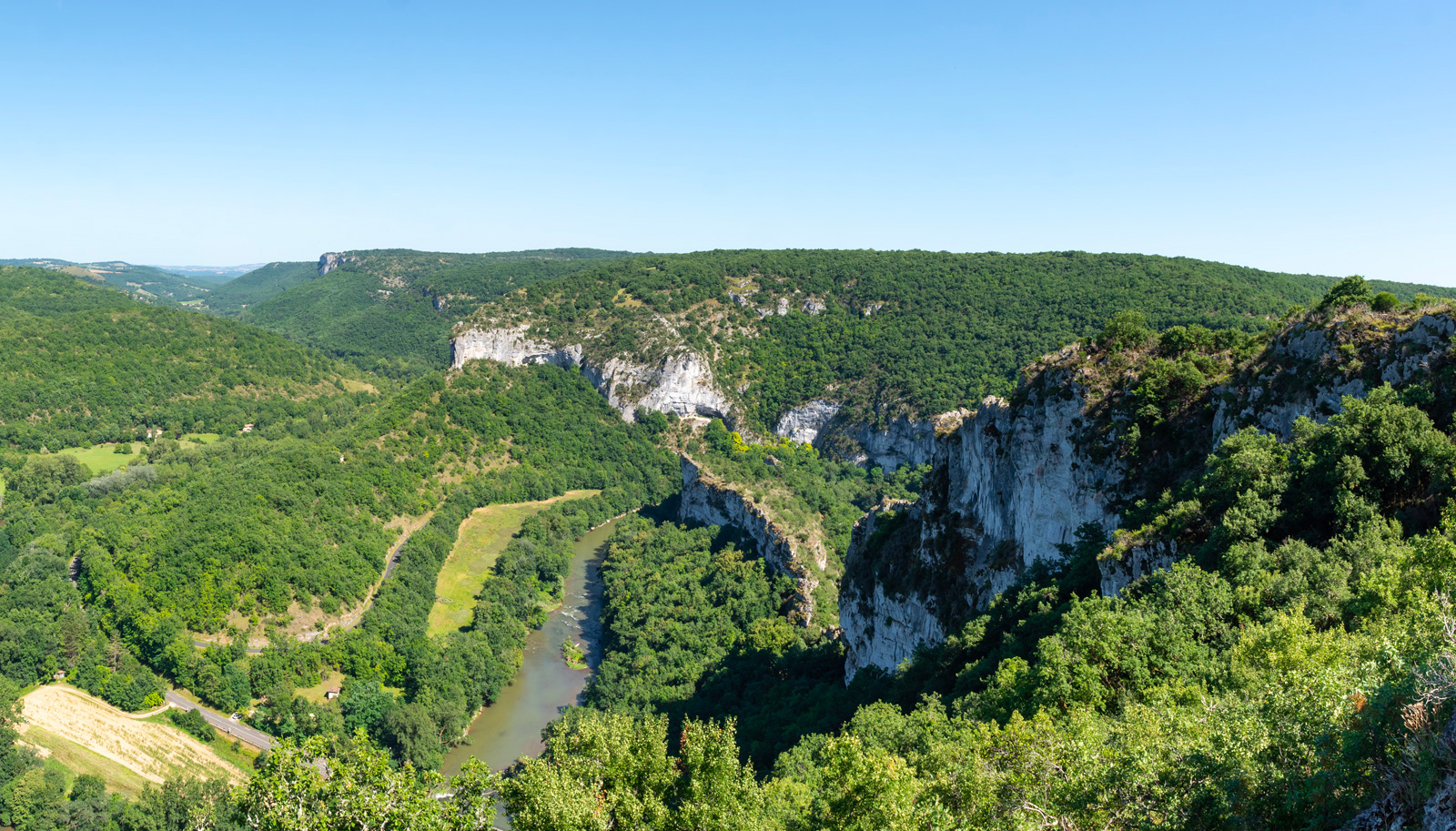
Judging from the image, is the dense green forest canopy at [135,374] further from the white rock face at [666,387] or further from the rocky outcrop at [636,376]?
the white rock face at [666,387]

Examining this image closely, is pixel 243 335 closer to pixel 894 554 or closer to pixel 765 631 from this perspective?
pixel 765 631

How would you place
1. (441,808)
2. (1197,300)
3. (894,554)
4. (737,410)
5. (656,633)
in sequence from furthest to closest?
(737,410) → (1197,300) → (656,633) → (894,554) → (441,808)

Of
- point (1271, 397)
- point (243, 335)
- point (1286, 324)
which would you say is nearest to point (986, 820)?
point (1271, 397)

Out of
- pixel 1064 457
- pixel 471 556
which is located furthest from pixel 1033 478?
pixel 471 556

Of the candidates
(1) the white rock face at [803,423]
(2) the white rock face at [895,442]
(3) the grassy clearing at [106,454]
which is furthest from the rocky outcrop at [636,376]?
(3) the grassy clearing at [106,454]

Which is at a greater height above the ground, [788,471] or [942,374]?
[942,374]
